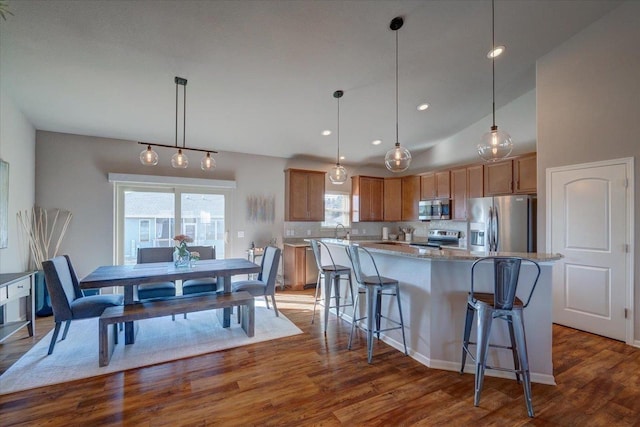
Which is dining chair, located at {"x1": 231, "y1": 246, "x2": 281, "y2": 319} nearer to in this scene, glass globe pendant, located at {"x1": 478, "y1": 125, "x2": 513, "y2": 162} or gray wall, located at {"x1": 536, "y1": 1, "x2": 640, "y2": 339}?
glass globe pendant, located at {"x1": 478, "y1": 125, "x2": 513, "y2": 162}

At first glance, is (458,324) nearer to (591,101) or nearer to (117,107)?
(591,101)

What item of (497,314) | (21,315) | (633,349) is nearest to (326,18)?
(497,314)

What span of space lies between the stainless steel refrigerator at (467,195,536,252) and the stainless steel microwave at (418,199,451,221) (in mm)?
775

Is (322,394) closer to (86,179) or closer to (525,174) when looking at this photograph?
(525,174)

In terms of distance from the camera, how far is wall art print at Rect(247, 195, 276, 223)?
5.35 metres

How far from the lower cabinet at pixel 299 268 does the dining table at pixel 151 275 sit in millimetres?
1620

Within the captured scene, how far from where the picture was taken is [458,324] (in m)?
2.52

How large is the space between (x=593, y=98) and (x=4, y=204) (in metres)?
6.83

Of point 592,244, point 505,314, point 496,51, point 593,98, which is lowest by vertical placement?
point 505,314

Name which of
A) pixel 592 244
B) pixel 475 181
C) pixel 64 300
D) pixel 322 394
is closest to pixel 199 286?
pixel 64 300

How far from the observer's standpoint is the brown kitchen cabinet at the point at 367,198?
6070mm

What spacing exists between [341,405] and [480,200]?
3769 mm

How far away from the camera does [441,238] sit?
5.36 metres

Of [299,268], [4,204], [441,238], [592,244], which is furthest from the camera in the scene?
[441,238]
